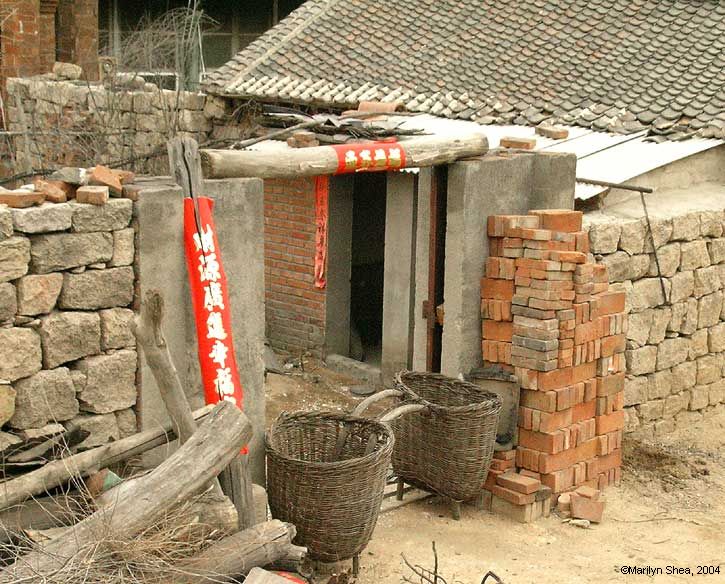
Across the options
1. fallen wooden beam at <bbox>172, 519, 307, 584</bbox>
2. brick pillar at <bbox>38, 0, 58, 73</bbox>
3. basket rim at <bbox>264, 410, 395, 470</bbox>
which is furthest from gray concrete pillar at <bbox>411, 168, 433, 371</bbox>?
brick pillar at <bbox>38, 0, 58, 73</bbox>

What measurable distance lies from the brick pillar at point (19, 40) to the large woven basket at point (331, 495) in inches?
450

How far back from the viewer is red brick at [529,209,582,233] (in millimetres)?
7492

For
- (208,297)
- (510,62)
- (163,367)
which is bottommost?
(163,367)

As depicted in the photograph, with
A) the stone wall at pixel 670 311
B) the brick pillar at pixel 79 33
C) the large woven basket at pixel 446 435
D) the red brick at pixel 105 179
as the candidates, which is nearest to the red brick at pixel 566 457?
the large woven basket at pixel 446 435

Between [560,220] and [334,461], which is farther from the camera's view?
[560,220]

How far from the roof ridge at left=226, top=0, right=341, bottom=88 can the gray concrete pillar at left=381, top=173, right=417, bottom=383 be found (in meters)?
4.52

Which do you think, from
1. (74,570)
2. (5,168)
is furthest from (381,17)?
(74,570)

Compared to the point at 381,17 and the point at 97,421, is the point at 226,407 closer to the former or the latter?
the point at 97,421

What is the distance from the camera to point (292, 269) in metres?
12.7

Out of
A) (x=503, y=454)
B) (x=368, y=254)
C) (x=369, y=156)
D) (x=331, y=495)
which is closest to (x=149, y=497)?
(x=331, y=495)

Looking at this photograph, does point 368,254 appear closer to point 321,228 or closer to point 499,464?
point 321,228

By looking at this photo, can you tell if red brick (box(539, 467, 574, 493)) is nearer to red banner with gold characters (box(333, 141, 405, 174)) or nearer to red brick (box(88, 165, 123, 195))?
red banner with gold characters (box(333, 141, 405, 174))

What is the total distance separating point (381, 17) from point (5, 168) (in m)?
5.83

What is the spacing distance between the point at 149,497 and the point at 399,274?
20.7ft
